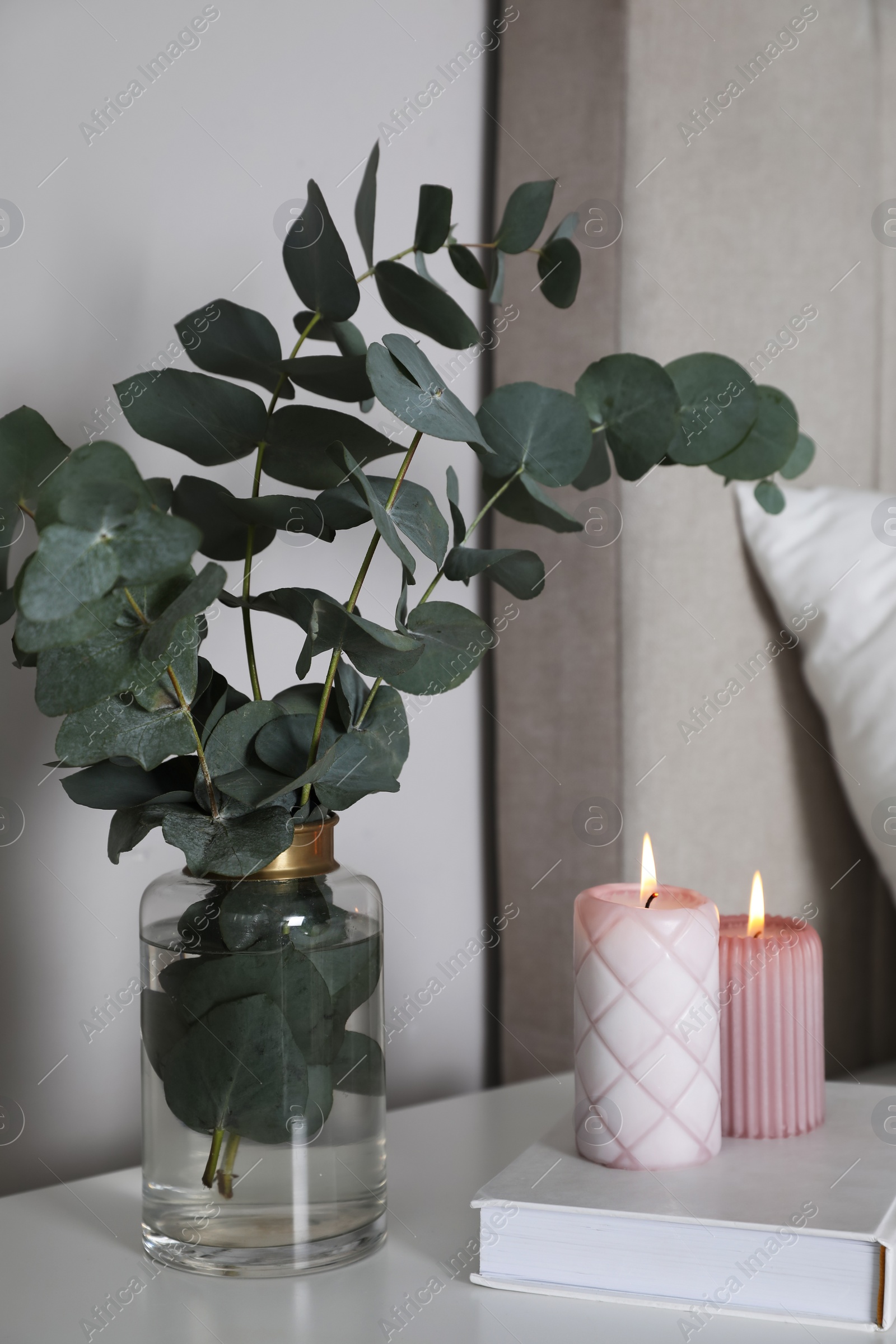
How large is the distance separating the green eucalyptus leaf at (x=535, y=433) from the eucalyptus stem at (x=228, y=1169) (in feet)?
1.18

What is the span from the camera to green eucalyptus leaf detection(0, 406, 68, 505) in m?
0.57

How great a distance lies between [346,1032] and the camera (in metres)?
0.61

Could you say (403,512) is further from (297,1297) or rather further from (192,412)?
(297,1297)

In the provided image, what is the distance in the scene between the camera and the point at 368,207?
61 centimetres

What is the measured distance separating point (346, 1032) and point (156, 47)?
66cm

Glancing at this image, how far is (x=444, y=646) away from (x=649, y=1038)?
0.76 ft

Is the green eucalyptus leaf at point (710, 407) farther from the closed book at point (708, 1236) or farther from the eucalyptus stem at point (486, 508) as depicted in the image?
the closed book at point (708, 1236)

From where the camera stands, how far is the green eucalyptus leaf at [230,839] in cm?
56

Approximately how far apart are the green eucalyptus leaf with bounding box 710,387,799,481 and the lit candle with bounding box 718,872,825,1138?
27 centimetres

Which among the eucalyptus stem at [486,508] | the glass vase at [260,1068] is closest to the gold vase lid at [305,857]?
the glass vase at [260,1068]

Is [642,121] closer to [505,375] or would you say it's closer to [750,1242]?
[505,375]

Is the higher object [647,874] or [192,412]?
[192,412]

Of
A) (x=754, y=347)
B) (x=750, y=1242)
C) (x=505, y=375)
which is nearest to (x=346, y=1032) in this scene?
(x=750, y=1242)

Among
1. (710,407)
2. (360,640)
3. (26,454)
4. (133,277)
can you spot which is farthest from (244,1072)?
→ (133,277)
